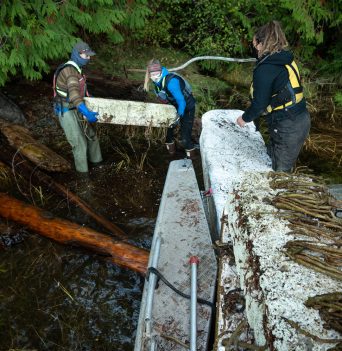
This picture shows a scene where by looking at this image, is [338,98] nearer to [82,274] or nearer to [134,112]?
[134,112]

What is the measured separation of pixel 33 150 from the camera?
630cm

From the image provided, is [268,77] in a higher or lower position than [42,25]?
lower

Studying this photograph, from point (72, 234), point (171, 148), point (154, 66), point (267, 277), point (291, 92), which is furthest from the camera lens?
point (171, 148)

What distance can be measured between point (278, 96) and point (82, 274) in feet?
10.6

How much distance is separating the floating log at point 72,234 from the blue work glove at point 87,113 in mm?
1593

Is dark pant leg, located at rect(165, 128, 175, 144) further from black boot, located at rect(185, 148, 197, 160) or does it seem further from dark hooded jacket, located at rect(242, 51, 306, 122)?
dark hooded jacket, located at rect(242, 51, 306, 122)

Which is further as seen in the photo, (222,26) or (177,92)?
(222,26)

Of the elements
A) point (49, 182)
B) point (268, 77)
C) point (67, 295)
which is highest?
point (268, 77)

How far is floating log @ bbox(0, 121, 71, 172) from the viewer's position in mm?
6223

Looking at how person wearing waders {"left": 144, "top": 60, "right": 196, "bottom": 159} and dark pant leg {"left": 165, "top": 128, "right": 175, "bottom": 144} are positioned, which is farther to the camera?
dark pant leg {"left": 165, "top": 128, "right": 175, "bottom": 144}

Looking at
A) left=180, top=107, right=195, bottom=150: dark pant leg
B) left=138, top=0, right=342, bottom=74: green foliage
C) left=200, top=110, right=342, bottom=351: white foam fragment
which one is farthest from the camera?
left=138, top=0, right=342, bottom=74: green foliage

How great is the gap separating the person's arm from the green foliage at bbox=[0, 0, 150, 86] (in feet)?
6.54

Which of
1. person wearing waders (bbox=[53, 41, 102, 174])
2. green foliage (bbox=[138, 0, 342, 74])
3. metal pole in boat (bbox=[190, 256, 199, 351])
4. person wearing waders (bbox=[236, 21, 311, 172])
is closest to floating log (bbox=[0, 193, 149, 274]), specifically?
metal pole in boat (bbox=[190, 256, 199, 351])

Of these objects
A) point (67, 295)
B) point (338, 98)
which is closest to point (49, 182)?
point (67, 295)
